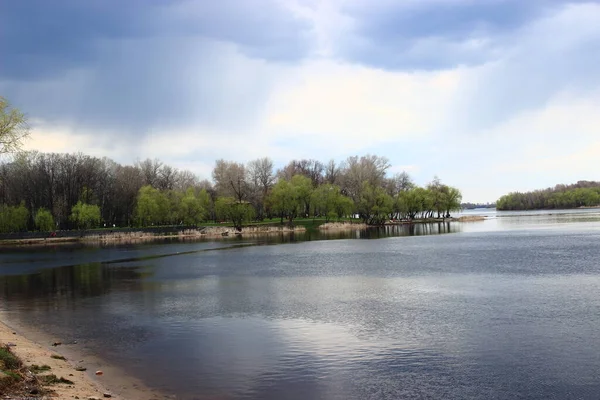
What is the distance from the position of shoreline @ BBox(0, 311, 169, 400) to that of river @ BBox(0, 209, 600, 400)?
501 mm

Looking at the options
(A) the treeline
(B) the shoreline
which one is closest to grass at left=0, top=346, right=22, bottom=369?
(B) the shoreline

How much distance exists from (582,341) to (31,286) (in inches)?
1391

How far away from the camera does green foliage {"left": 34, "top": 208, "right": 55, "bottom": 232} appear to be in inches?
3816

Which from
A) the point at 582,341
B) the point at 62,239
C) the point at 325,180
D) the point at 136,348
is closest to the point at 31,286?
the point at 136,348

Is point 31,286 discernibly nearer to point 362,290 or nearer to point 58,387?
point 362,290

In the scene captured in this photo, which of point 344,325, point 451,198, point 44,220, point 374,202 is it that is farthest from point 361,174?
point 344,325

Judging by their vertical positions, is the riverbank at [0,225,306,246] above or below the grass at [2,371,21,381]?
above

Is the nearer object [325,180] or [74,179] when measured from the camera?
[74,179]

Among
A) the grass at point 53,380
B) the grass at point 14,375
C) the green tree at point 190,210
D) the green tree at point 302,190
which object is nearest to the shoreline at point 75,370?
the grass at point 53,380

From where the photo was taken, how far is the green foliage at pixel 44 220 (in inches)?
3816

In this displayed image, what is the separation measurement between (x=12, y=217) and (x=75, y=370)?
307 feet

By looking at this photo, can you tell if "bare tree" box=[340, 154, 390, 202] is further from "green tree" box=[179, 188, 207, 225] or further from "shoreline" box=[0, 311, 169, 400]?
"shoreline" box=[0, 311, 169, 400]

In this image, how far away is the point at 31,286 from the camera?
36.3 meters

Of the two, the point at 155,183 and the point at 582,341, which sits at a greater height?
the point at 155,183
